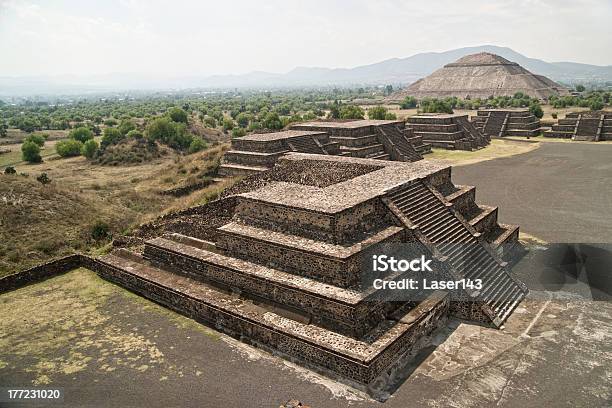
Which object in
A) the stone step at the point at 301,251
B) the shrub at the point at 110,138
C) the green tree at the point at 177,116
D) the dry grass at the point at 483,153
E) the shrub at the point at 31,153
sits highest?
the stone step at the point at 301,251

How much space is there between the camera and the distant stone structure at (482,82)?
112m

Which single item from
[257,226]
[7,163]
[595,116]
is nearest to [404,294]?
[257,226]

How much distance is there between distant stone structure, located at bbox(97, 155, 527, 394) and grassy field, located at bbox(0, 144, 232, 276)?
Result: 4.28m

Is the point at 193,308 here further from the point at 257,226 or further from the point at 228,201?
the point at 228,201

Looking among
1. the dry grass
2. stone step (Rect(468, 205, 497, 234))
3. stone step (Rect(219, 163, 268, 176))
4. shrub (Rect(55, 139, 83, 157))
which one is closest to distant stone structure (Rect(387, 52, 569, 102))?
the dry grass

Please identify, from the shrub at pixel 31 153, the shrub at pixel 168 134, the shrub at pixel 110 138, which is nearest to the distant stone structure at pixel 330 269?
the shrub at pixel 168 134

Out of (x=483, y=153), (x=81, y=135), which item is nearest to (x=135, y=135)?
(x=81, y=135)

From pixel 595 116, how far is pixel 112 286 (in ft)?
175

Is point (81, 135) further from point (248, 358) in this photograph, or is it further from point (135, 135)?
point (248, 358)

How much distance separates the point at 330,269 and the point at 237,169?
55.4 ft

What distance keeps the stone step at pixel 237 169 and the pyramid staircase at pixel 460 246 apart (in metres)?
12.9

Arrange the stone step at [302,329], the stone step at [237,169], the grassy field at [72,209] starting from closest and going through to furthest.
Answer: the stone step at [302,329], the grassy field at [72,209], the stone step at [237,169]

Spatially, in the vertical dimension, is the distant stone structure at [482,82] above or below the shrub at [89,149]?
above

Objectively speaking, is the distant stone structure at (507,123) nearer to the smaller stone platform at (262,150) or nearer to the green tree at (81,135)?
the smaller stone platform at (262,150)
